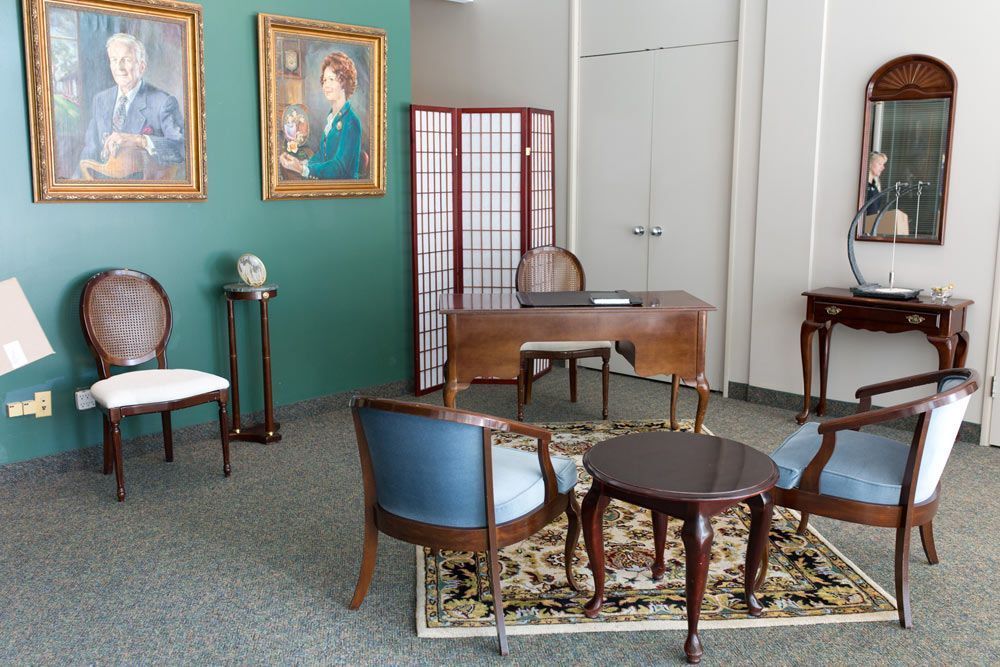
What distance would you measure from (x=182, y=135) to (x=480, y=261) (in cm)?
216

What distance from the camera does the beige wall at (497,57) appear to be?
6.42 metres

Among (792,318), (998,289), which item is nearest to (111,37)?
(792,318)

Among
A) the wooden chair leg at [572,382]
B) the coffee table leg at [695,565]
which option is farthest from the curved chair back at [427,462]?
the wooden chair leg at [572,382]

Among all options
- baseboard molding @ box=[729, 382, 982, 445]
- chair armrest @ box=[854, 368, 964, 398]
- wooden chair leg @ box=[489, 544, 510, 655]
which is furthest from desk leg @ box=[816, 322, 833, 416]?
wooden chair leg @ box=[489, 544, 510, 655]

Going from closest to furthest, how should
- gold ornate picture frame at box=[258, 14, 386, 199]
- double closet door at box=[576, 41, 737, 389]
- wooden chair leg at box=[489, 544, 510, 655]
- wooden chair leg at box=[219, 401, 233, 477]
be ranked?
wooden chair leg at box=[489, 544, 510, 655], wooden chair leg at box=[219, 401, 233, 477], gold ornate picture frame at box=[258, 14, 386, 199], double closet door at box=[576, 41, 737, 389]

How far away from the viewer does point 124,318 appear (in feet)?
14.4

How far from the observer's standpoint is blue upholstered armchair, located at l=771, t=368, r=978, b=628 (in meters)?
2.82

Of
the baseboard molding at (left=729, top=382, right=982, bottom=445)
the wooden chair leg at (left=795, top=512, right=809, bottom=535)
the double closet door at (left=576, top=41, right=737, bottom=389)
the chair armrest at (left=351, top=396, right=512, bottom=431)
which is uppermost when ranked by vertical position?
the double closet door at (left=576, top=41, right=737, bottom=389)

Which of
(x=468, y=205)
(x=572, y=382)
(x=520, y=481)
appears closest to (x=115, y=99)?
(x=468, y=205)

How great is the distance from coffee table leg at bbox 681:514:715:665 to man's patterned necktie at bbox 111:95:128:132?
3348mm

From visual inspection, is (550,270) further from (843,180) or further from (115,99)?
→ (115,99)

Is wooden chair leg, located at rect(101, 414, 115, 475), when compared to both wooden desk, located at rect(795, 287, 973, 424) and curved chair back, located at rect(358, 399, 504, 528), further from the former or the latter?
wooden desk, located at rect(795, 287, 973, 424)

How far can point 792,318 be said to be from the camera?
5465mm

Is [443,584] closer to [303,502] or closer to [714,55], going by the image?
[303,502]
